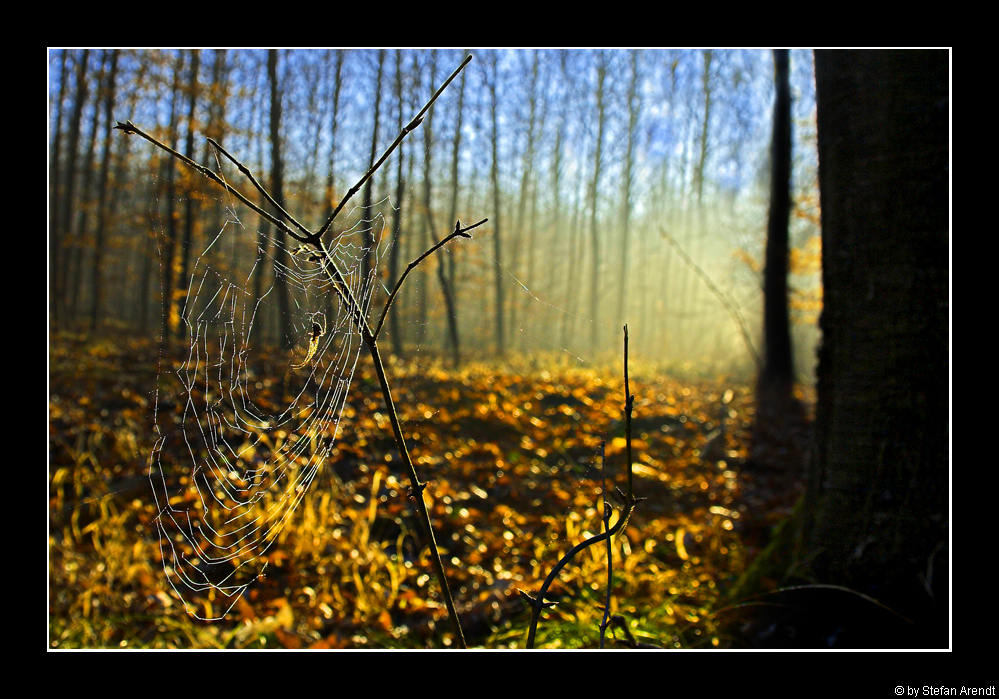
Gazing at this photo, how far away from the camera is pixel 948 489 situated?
1.68m

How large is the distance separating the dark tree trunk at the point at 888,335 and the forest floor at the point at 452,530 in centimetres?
48

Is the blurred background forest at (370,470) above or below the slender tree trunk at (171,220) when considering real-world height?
below

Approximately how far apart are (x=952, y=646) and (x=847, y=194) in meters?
1.40

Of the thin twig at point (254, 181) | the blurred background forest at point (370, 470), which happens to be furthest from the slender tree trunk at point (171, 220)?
the thin twig at point (254, 181)

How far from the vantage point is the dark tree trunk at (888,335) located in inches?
65.7

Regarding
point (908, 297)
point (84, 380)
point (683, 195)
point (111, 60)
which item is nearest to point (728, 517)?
point (908, 297)

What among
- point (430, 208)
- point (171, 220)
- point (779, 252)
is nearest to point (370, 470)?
point (430, 208)

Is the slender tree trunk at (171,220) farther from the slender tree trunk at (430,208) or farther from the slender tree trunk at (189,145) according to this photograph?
the slender tree trunk at (430,208)

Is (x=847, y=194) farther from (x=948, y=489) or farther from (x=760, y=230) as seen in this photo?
(x=760, y=230)

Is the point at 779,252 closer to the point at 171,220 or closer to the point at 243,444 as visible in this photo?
the point at 243,444

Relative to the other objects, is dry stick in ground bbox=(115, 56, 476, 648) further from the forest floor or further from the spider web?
the forest floor

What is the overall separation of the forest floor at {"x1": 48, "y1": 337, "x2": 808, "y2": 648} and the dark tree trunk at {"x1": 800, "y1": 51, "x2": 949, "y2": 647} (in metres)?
0.48

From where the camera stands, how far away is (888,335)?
1.75m

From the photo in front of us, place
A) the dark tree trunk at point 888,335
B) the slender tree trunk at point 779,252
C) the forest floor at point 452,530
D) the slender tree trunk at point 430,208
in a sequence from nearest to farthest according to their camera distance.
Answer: the dark tree trunk at point 888,335
the slender tree trunk at point 430,208
the forest floor at point 452,530
the slender tree trunk at point 779,252
